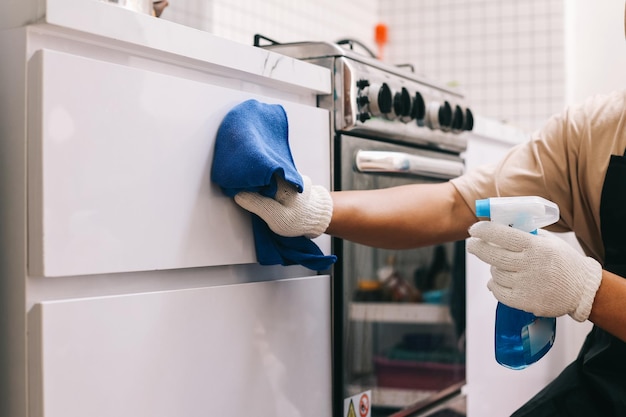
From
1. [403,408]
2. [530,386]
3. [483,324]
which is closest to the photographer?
[403,408]

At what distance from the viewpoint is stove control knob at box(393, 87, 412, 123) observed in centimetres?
131

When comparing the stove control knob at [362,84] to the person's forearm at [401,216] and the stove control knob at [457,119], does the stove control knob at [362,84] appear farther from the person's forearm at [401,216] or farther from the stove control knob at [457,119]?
the stove control knob at [457,119]

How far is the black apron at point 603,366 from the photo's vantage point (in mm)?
1096

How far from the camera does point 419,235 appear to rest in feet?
3.88

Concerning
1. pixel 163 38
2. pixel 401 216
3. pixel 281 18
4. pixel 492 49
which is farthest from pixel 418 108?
pixel 492 49

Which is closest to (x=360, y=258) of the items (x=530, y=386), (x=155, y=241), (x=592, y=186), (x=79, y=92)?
(x=592, y=186)

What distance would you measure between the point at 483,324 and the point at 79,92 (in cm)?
133

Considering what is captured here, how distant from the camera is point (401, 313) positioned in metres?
1.47

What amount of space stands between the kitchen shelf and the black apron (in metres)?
0.29

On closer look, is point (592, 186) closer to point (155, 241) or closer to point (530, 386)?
point (155, 241)

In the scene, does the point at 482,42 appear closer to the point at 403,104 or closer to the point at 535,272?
the point at 403,104

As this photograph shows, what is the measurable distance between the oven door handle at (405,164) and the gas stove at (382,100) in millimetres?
36

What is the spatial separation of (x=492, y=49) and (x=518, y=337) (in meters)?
2.00

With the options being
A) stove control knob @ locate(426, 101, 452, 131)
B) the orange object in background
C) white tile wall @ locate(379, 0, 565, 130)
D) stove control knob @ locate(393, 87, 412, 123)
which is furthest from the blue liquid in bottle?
the orange object in background
